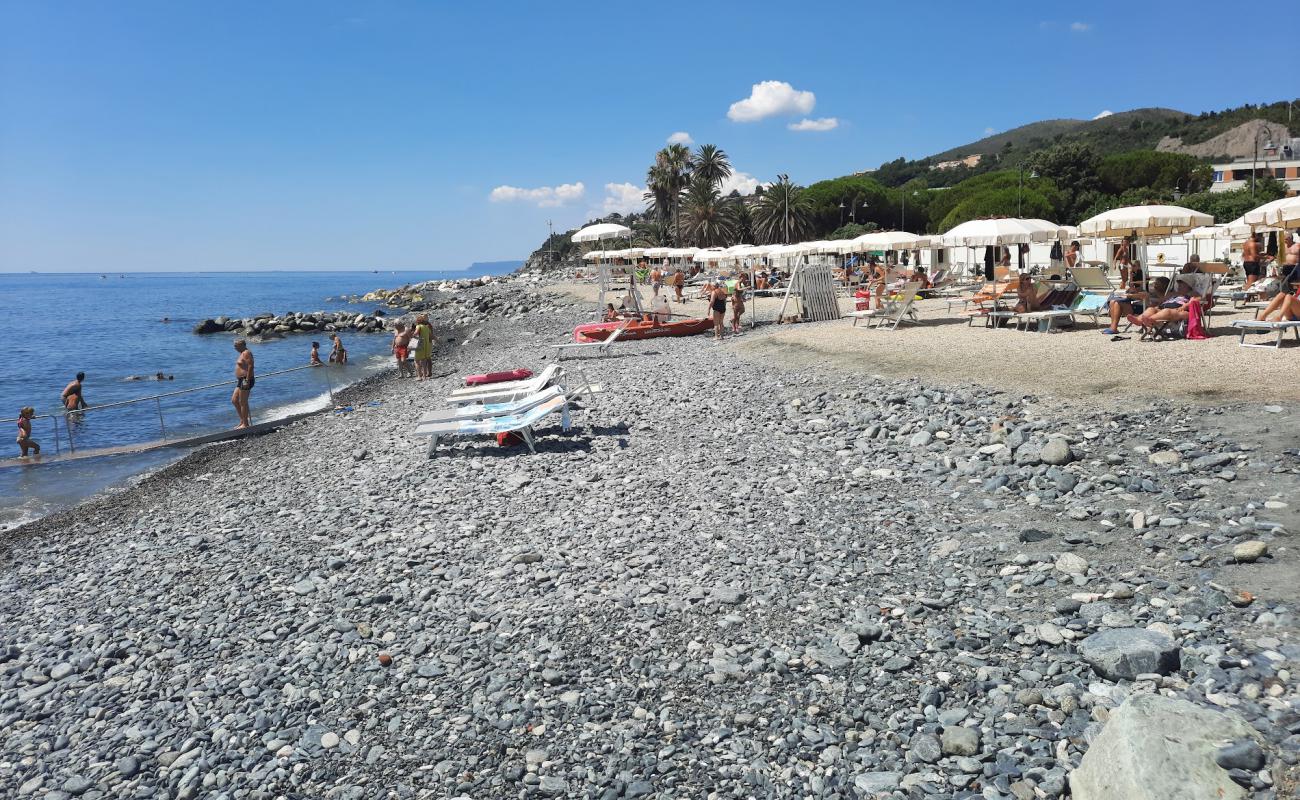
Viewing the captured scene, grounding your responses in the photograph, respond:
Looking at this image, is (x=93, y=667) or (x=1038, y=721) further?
(x=93, y=667)

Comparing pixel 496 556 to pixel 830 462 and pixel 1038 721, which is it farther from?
pixel 1038 721

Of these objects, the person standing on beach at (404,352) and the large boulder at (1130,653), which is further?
the person standing on beach at (404,352)

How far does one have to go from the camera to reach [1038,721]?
3895 millimetres

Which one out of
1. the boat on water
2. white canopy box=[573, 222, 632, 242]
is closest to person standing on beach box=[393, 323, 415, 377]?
the boat on water

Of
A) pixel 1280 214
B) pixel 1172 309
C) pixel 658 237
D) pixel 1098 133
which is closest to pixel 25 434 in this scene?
pixel 1172 309

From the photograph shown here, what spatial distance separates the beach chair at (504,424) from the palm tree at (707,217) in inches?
2497

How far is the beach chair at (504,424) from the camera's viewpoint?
10.1 metres

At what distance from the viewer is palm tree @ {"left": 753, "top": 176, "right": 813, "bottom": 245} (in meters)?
70.1

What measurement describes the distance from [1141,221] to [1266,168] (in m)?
79.6

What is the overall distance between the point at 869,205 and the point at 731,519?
75.9 metres

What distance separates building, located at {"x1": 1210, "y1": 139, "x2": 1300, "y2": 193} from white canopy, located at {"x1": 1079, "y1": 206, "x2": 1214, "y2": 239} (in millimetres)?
74256

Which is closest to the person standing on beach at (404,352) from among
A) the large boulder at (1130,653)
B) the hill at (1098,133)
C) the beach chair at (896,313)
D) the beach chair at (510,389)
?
the beach chair at (510,389)

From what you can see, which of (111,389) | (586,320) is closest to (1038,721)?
(586,320)

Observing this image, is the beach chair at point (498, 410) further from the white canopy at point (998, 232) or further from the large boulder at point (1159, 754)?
the white canopy at point (998, 232)
